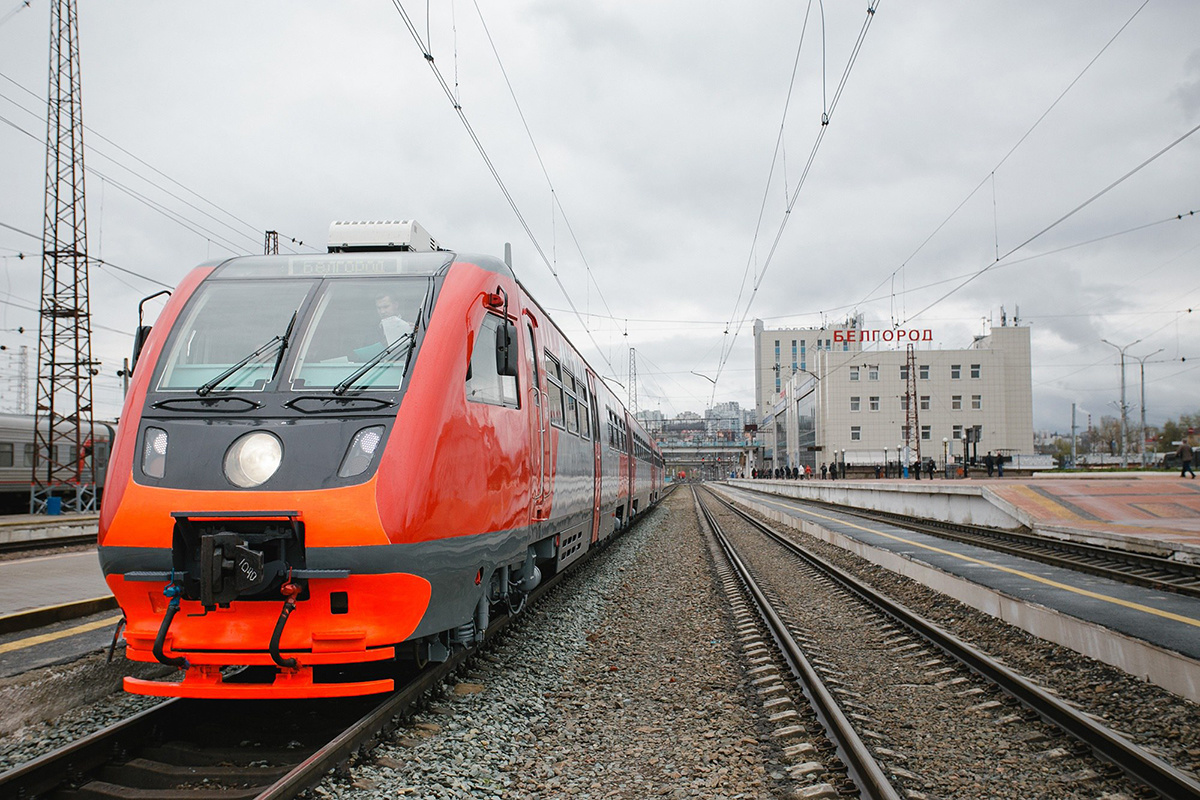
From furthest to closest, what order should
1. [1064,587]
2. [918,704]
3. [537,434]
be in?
[1064,587] < [537,434] < [918,704]

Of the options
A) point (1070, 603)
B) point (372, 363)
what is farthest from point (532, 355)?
point (1070, 603)

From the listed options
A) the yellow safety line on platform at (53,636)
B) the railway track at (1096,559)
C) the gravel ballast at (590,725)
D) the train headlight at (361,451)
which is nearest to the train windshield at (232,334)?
the train headlight at (361,451)

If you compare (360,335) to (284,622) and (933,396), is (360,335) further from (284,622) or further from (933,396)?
(933,396)

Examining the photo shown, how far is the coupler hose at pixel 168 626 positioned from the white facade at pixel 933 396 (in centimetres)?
7071

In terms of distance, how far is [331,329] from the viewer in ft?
17.5

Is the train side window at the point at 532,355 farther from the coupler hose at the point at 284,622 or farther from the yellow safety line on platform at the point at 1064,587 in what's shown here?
the yellow safety line on platform at the point at 1064,587

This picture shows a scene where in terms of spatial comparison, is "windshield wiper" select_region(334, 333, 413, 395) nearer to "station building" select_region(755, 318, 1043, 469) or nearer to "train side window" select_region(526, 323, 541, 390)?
"train side window" select_region(526, 323, 541, 390)

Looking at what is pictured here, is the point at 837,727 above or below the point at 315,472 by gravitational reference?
below

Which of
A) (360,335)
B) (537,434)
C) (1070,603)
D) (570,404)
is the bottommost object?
(1070,603)

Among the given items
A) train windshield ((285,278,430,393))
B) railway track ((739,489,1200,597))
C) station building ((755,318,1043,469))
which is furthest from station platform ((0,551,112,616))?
station building ((755,318,1043,469))

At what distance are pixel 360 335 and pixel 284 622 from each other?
1964mm

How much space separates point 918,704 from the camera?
18.9 feet

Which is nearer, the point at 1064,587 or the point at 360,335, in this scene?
the point at 360,335

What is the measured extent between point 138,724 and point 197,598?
2.64 feet
